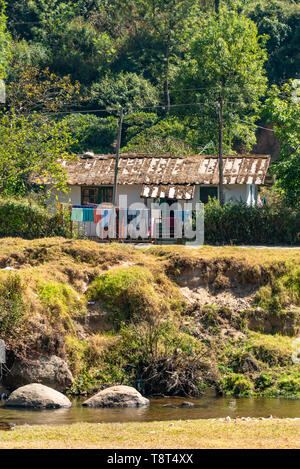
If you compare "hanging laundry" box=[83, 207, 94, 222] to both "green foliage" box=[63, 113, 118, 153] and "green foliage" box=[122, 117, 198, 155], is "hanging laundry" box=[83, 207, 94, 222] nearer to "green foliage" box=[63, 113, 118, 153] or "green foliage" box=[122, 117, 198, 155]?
"green foliage" box=[122, 117, 198, 155]

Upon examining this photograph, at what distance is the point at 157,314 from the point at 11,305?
4310 millimetres

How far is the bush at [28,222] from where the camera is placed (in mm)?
32125

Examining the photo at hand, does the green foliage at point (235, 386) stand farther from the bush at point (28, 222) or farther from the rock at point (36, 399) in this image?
the bush at point (28, 222)

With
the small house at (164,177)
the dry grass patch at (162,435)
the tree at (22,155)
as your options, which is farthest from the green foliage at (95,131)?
the dry grass patch at (162,435)

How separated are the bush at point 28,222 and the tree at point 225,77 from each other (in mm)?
21486

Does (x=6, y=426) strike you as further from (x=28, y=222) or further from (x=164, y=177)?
(x=164, y=177)

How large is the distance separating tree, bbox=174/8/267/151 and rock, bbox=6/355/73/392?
33.9 m

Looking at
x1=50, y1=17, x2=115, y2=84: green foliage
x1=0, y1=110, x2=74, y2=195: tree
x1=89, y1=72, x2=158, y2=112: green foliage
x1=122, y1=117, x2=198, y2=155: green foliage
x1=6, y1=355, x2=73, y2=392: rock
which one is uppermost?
x1=50, y1=17, x2=115, y2=84: green foliage

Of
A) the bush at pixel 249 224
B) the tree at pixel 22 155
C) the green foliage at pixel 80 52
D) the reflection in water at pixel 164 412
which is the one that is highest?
the green foliage at pixel 80 52

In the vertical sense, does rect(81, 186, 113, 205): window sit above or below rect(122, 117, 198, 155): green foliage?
below

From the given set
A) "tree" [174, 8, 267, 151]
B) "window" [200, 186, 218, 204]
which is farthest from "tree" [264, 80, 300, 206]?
"tree" [174, 8, 267, 151]

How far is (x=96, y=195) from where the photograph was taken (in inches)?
1715

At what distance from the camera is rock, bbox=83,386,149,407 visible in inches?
706

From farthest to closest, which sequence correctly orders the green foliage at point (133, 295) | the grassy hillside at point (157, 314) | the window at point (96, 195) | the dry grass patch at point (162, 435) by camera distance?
the window at point (96, 195) → the green foliage at point (133, 295) → the grassy hillside at point (157, 314) → the dry grass patch at point (162, 435)
